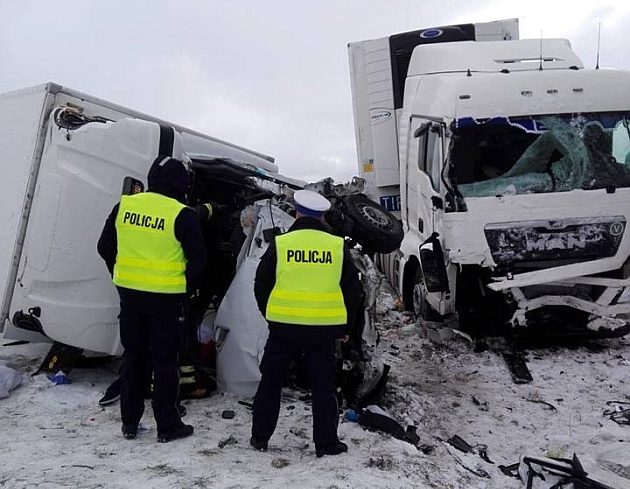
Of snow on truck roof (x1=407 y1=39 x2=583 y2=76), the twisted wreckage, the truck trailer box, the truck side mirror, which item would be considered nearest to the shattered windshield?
the truck side mirror

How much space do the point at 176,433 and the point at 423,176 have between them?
393cm

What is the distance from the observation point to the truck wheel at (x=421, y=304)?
6.90 m

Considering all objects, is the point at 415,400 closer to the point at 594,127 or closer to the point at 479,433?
the point at 479,433

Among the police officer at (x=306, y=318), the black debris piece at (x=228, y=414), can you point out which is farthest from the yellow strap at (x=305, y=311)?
the black debris piece at (x=228, y=414)

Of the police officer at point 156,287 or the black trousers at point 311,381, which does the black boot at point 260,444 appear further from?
the police officer at point 156,287

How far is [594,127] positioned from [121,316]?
15.2ft

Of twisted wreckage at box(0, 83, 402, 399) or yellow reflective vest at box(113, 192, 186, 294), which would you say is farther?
twisted wreckage at box(0, 83, 402, 399)

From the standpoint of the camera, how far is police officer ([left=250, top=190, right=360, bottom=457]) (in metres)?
3.62

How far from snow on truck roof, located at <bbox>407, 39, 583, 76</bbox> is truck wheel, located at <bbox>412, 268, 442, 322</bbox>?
2308 millimetres

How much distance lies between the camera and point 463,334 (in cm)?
625

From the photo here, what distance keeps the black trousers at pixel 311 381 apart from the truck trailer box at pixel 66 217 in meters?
1.43

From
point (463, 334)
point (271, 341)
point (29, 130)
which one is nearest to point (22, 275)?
point (29, 130)

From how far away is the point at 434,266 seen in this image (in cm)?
604

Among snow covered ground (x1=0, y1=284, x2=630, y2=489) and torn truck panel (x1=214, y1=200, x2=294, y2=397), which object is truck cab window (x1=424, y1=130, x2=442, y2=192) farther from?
torn truck panel (x1=214, y1=200, x2=294, y2=397)
